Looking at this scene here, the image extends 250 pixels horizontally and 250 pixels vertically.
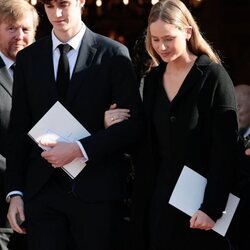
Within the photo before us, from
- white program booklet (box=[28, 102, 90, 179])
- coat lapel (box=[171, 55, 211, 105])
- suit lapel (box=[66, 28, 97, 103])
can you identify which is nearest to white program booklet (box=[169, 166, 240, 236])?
coat lapel (box=[171, 55, 211, 105])

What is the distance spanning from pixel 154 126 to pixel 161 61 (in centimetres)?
36

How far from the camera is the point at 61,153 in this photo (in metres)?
4.38

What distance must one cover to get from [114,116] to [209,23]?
4.21 m

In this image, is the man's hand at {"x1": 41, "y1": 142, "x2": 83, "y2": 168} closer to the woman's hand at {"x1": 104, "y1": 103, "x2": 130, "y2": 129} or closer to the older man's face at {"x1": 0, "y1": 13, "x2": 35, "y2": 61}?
the woman's hand at {"x1": 104, "y1": 103, "x2": 130, "y2": 129}

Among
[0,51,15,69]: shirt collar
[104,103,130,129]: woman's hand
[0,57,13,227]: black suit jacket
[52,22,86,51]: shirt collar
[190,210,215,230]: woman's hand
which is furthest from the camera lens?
[0,51,15,69]: shirt collar

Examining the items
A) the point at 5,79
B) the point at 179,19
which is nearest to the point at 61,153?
the point at 179,19

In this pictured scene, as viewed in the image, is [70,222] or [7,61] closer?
[70,222]

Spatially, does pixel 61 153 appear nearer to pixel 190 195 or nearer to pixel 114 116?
pixel 114 116

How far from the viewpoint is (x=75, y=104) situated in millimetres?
4512

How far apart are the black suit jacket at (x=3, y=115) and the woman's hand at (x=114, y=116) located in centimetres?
88

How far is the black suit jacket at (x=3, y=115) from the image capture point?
5.15 m

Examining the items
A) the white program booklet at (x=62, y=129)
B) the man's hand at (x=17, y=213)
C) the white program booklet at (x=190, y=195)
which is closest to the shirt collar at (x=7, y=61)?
the white program booklet at (x=62, y=129)

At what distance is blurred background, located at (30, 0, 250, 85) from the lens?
27.8 ft

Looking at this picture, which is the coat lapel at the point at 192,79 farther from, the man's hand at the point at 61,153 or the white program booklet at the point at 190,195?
the man's hand at the point at 61,153
